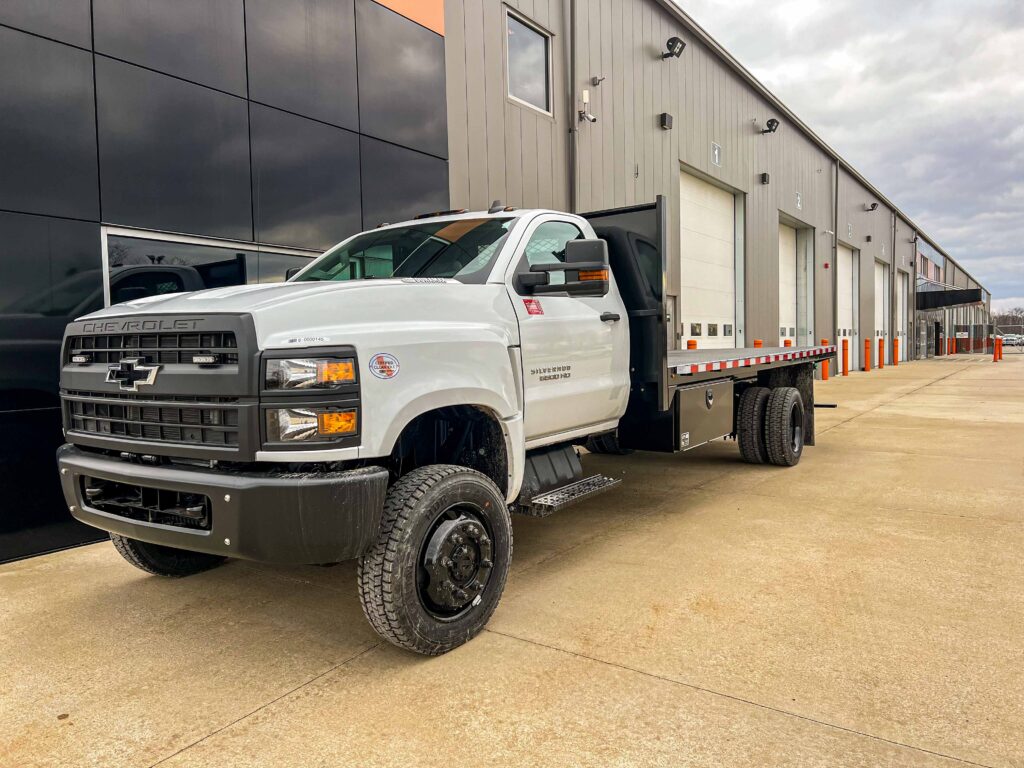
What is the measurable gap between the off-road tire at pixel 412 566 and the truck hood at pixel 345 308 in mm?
654

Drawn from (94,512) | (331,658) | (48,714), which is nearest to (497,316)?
(331,658)

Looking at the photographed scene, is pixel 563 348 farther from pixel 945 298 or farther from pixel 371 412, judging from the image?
pixel 945 298

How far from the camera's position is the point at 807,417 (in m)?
7.65

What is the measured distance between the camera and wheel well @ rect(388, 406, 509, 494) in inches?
138

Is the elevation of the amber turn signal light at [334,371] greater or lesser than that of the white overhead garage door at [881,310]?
lesser

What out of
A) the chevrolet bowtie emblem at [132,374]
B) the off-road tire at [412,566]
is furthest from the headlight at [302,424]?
the chevrolet bowtie emblem at [132,374]

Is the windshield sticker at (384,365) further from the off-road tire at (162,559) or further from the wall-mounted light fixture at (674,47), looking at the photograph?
the wall-mounted light fixture at (674,47)

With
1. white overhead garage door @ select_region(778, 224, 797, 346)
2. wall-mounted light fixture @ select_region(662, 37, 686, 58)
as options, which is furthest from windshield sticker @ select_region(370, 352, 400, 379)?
white overhead garage door @ select_region(778, 224, 797, 346)

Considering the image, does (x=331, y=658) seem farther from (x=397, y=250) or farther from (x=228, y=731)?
(x=397, y=250)

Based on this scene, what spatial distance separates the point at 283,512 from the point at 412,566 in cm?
58

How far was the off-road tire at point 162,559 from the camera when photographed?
3.93 metres

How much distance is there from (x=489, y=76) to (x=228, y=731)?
7871 mm

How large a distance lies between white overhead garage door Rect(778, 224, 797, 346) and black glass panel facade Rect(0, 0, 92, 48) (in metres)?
16.6

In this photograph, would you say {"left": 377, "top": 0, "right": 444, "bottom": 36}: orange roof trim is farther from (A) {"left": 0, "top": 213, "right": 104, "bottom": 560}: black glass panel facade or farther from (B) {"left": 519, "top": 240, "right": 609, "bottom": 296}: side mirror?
(B) {"left": 519, "top": 240, "right": 609, "bottom": 296}: side mirror
